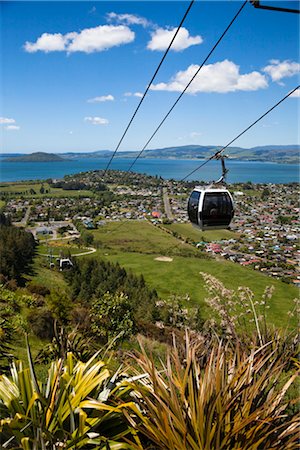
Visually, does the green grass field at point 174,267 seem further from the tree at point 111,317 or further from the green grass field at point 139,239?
the tree at point 111,317

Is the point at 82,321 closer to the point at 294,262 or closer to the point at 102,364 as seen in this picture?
the point at 102,364

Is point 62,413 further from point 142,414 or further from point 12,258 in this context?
point 12,258

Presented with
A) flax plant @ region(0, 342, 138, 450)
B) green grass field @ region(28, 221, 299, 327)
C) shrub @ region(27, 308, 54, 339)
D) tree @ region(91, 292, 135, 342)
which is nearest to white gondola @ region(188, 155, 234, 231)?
flax plant @ region(0, 342, 138, 450)

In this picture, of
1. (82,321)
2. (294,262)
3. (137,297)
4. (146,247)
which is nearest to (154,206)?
(146,247)

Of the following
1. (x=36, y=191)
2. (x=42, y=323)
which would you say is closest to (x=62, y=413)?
(x=42, y=323)

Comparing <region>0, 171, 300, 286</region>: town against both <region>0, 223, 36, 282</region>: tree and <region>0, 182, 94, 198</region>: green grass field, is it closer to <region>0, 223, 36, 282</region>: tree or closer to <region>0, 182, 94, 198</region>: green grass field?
<region>0, 182, 94, 198</region>: green grass field

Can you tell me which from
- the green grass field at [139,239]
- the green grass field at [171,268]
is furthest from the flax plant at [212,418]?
the green grass field at [139,239]

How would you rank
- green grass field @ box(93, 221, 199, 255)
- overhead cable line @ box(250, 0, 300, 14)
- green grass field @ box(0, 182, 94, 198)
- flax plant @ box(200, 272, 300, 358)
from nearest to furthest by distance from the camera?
overhead cable line @ box(250, 0, 300, 14) < flax plant @ box(200, 272, 300, 358) < green grass field @ box(93, 221, 199, 255) < green grass field @ box(0, 182, 94, 198)
